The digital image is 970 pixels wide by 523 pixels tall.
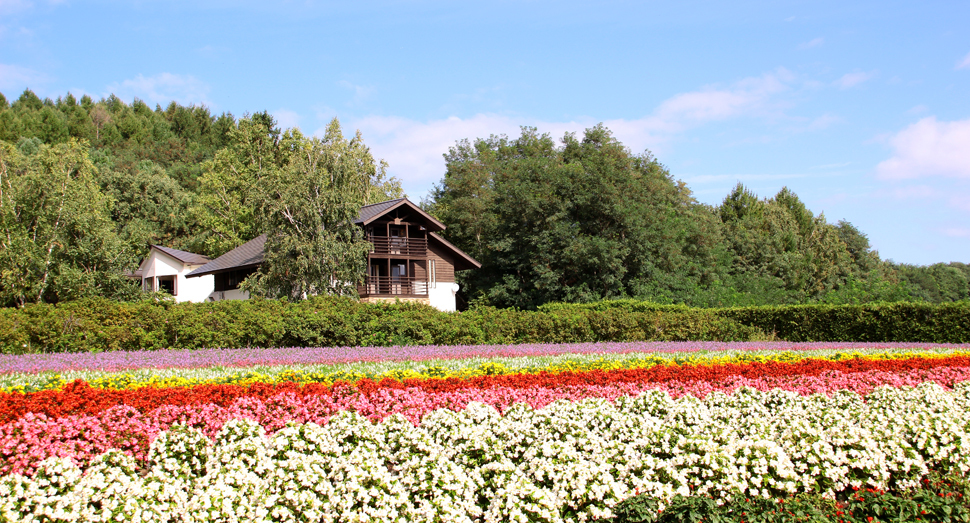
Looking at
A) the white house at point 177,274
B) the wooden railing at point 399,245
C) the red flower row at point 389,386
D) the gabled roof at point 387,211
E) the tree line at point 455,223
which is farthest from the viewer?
the white house at point 177,274

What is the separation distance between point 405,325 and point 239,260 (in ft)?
67.2

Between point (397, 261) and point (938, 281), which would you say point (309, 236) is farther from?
point (938, 281)

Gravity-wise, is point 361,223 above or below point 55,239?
above

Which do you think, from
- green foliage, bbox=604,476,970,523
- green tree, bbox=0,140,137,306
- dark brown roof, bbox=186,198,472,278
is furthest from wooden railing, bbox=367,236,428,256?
green foliage, bbox=604,476,970,523

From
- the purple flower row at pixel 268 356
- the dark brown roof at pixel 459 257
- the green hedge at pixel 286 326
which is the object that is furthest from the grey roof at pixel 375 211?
the purple flower row at pixel 268 356

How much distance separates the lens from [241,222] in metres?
45.8

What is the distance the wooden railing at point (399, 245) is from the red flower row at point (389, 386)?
25.2m

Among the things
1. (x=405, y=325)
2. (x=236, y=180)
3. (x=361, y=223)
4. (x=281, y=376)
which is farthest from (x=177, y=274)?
(x=281, y=376)

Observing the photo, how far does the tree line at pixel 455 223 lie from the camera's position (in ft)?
86.4

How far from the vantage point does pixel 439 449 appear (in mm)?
5355

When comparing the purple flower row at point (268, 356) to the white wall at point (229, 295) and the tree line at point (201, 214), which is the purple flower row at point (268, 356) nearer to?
the tree line at point (201, 214)

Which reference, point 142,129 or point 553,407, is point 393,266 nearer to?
point 553,407

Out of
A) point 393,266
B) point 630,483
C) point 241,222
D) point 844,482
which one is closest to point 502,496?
point 630,483

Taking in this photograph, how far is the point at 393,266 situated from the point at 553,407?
2996 centimetres
